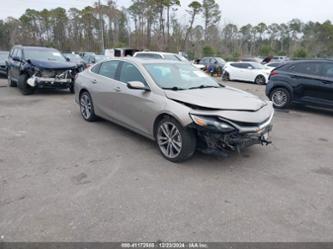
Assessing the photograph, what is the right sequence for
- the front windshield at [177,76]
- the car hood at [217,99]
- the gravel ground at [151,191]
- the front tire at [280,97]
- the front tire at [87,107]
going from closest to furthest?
the gravel ground at [151,191] → the car hood at [217,99] → the front windshield at [177,76] → the front tire at [87,107] → the front tire at [280,97]

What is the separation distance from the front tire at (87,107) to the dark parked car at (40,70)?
11.9 feet

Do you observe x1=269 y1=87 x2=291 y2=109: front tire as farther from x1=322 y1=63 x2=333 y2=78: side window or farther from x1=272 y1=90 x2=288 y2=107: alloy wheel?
x1=322 y1=63 x2=333 y2=78: side window

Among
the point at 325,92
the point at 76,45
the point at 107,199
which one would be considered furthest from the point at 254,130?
the point at 76,45

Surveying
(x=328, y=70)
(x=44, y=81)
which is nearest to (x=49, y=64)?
(x=44, y=81)

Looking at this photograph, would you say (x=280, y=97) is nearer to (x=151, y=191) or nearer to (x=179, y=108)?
(x=179, y=108)

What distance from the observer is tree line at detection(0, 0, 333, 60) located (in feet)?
143

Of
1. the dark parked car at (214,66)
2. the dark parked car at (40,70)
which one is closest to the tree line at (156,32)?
the dark parked car at (214,66)

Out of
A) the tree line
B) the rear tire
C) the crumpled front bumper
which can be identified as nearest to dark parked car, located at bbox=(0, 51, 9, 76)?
the rear tire

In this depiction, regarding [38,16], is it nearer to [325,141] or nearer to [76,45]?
[76,45]

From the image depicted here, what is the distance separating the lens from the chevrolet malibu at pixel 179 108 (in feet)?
12.7

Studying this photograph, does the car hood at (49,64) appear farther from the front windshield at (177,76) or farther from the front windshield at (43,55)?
the front windshield at (177,76)

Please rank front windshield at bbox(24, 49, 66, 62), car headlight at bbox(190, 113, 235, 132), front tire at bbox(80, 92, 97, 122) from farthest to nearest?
front windshield at bbox(24, 49, 66, 62) < front tire at bbox(80, 92, 97, 122) < car headlight at bbox(190, 113, 235, 132)

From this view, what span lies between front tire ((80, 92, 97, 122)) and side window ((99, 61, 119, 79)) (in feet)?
2.25

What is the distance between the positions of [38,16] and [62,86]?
178ft
